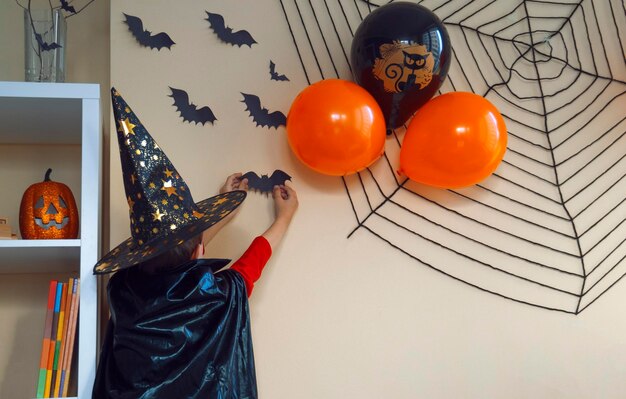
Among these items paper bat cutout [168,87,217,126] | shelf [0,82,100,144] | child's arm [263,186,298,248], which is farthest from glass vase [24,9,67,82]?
child's arm [263,186,298,248]

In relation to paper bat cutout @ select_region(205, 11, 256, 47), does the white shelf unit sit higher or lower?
lower

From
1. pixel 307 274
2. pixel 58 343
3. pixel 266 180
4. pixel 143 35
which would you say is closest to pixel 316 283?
pixel 307 274

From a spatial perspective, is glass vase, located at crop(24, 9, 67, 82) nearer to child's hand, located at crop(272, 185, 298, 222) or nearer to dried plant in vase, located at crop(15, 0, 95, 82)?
dried plant in vase, located at crop(15, 0, 95, 82)

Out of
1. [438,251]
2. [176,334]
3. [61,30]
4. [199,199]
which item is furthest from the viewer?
[438,251]

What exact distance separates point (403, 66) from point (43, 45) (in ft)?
3.07

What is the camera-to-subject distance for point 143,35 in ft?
6.47

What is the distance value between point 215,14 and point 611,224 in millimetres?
1390

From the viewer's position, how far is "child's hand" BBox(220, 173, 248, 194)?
6.34 ft

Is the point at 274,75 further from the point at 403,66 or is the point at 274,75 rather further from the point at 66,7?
the point at 66,7

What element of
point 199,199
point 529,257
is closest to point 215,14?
point 199,199

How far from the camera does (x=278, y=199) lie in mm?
1966

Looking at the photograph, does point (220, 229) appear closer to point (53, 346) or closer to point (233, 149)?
point (233, 149)

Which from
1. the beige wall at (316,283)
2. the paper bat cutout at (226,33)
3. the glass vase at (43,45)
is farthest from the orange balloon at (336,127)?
the glass vase at (43,45)

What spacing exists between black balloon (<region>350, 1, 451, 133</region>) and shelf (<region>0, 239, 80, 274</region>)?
2.88 ft
